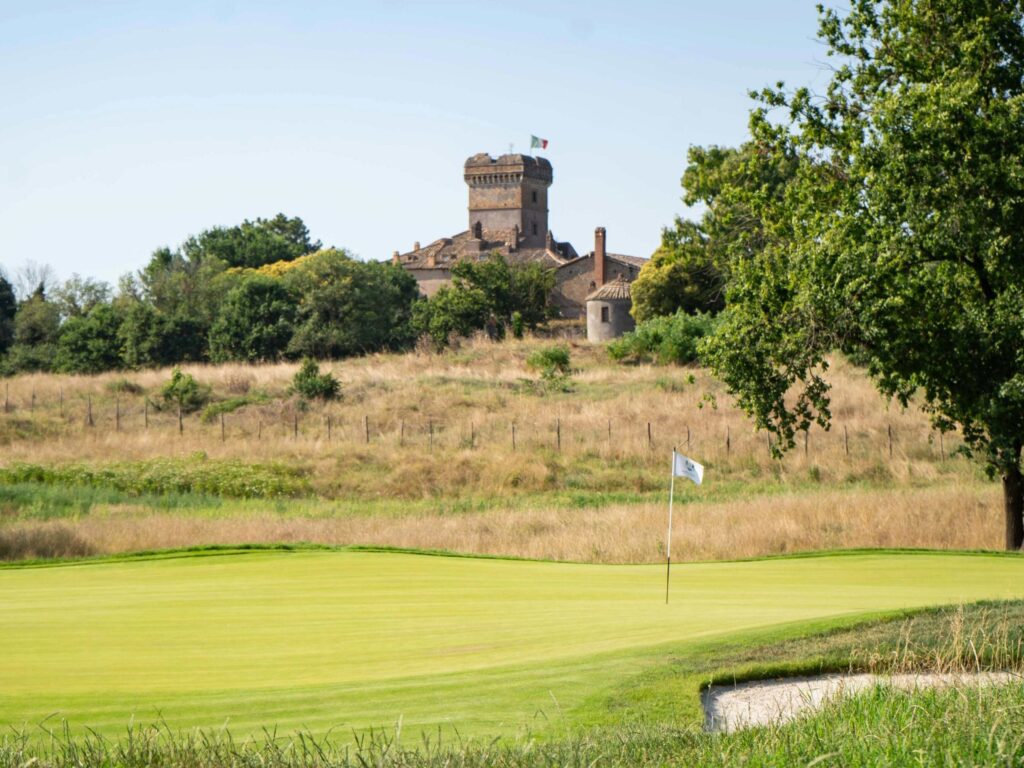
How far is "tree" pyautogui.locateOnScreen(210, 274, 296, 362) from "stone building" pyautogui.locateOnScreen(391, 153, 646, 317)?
27922 millimetres

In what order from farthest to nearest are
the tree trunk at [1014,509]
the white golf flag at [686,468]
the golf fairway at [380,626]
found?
the tree trunk at [1014,509] < the white golf flag at [686,468] < the golf fairway at [380,626]

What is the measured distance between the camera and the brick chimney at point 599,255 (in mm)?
95375

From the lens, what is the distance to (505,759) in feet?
17.4

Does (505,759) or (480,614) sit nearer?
(505,759)

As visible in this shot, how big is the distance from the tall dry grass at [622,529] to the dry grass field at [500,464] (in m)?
0.06

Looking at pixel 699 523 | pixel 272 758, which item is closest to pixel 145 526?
pixel 699 523

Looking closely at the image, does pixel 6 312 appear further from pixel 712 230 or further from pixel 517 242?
pixel 712 230

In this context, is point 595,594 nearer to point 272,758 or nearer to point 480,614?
point 480,614

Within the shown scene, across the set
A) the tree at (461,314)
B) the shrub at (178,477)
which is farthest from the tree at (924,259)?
the tree at (461,314)

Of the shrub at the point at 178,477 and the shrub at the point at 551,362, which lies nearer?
the shrub at the point at 178,477

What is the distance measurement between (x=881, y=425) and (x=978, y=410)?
19456 mm

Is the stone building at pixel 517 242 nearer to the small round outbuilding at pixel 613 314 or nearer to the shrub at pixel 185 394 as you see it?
the small round outbuilding at pixel 613 314

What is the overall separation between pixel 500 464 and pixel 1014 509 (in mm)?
16028

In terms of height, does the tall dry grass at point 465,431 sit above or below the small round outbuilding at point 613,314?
below
